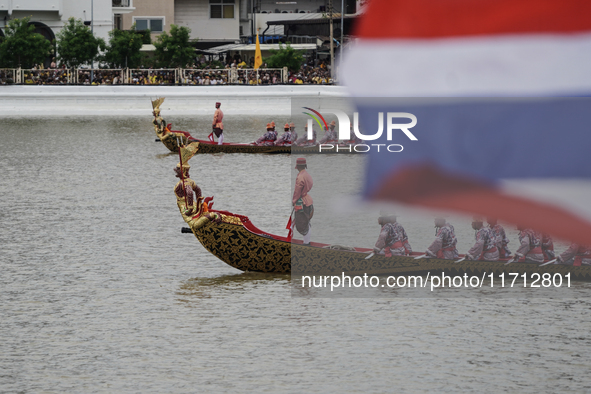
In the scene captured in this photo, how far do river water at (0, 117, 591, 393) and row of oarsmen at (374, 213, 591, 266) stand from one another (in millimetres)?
663

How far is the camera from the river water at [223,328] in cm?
993

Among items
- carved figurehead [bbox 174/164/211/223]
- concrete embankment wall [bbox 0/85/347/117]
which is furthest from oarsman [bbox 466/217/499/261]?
concrete embankment wall [bbox 0/85/347/117]

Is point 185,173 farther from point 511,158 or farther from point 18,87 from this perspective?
point 18,87

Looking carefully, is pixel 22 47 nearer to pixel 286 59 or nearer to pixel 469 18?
pixel 286 59

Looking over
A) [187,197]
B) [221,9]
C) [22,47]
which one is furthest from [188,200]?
[221,9]

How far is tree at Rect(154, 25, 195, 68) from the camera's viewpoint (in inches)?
2247

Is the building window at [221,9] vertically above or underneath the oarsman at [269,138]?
above

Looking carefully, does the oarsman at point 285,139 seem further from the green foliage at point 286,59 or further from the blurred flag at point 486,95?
the blurred flag at point 486,95

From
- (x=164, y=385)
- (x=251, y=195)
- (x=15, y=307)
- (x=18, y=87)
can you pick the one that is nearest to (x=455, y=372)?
(x=164, y=385)

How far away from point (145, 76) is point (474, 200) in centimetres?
4972

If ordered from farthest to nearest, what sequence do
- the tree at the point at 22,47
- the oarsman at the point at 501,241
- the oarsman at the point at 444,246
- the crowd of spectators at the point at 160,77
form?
the tree at the point at 22,47 < the crowd of spectators at the point at 160,77 < the oarsman at the point at 444,246 < the oarsman at the point at 501,241

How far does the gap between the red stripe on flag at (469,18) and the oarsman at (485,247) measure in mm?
8479

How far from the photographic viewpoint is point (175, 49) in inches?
2263

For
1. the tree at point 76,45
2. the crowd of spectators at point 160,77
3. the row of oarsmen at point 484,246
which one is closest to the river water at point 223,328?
the row of oarsmen at point 484,246
